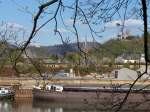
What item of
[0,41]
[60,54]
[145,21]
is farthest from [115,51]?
[0,41]

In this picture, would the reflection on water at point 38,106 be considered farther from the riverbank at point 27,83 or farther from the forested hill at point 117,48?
the forested hill at point 117,48

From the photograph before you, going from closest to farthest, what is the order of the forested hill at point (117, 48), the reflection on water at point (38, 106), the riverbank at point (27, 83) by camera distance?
the forested hill at point (117, 48)
the reflection on water at point (38, 106)
the riverbank at point (27, 83)

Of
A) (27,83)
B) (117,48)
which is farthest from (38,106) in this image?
(117,48)

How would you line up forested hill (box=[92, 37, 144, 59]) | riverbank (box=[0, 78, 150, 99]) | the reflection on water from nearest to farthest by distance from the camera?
1. forested hill (box=[92, 37, 144, 59])
2. the reflection on water
3. riverbank (box=[0, 78, 150, 99])

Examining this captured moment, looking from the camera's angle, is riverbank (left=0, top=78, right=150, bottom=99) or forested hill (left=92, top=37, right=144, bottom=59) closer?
forested hill (left=92, top=37, right=144, bottom=59)

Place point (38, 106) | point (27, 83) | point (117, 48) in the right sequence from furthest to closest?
point (27, 83) < point (38, 106) < point (117, 48)

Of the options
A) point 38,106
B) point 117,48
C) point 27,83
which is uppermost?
point 117,48

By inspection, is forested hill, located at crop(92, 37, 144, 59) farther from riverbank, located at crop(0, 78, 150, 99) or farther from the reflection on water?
riverbank, located at crop(0, 78, 150, 99)

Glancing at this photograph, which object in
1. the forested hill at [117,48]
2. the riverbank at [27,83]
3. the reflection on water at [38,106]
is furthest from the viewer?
the riverbank at [27,83]

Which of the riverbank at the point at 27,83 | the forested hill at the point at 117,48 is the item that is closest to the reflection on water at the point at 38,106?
the riverbank at the point at 27,83

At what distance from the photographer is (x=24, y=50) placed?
3.82 metres

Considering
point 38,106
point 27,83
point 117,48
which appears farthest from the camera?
point 27,83

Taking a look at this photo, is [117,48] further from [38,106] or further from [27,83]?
[27,83]

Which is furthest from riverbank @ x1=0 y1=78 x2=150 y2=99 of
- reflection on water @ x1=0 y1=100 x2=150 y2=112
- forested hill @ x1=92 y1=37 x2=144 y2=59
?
forested hill @ x1=92 y1=37 x2=144 y2=59
